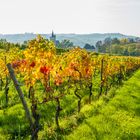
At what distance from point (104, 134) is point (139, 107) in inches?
409

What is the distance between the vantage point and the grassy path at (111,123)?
19422 mm

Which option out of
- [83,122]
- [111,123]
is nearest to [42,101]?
[83,122]

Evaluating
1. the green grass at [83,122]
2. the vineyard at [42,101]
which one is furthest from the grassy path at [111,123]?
the vineyard at [42,101]

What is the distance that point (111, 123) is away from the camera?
22062 mm

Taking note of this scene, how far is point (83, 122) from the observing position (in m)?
22.2

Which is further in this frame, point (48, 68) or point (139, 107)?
point (139, 107)

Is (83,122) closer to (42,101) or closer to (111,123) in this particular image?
(111,123)

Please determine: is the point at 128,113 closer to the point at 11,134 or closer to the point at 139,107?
the point at 139,107

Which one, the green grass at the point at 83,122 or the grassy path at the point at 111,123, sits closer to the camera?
the grassy path at the point at 111,123

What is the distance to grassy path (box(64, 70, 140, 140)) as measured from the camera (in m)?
19.4

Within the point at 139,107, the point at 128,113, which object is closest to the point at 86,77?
the point at 139,107

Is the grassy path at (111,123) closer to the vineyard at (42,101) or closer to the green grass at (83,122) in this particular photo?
the green grass at (83,122)

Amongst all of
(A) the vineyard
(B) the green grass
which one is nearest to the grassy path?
(B) the green grass

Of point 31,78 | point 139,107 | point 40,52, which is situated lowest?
point 139,107
